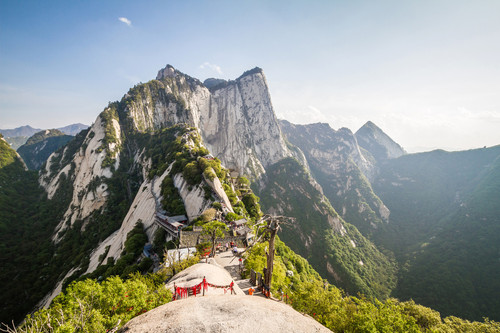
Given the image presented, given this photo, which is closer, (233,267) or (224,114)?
(233,267)

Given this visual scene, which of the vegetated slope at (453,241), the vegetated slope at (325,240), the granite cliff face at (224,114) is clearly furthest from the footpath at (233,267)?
the granite cliff face at (224,114)

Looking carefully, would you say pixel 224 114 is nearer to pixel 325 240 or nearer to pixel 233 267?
pixel 325 240

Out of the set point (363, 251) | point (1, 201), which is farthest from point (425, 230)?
point (1, 201)

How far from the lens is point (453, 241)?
111m

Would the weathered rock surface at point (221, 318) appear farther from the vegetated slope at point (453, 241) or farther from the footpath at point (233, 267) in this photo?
the vegetated slope at point (453, 241)

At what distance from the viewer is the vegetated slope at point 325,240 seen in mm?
96375

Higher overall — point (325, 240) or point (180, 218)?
point (180, 218)

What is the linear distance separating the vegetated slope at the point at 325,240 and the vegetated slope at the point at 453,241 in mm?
13082

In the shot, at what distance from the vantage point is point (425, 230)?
14388 centimetres

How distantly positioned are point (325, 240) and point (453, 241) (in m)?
71.3

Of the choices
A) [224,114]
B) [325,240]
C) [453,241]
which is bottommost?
[325,240]

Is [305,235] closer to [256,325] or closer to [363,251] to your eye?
[363,251]

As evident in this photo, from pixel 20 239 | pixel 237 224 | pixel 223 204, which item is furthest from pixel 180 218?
pixel 20 239

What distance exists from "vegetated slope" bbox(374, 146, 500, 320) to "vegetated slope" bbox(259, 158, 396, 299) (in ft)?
42.9
